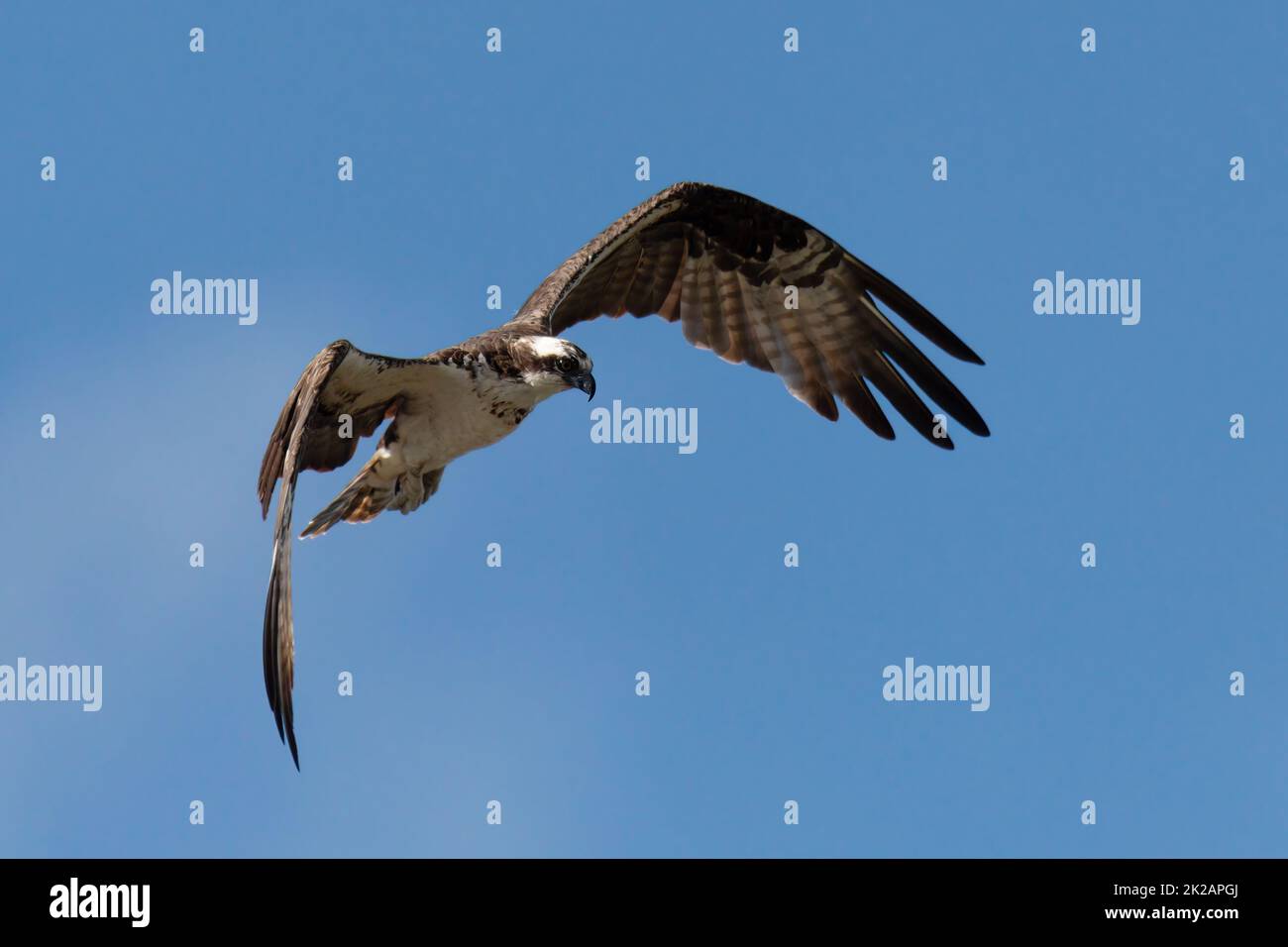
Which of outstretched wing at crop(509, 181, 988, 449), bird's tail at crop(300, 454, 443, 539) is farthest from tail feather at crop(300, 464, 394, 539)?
outstretched wing at crop(509, 181, 988, 449)

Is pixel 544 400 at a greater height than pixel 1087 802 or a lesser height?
greater

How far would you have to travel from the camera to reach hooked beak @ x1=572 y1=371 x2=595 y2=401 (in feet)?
45.3

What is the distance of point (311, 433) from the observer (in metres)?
14.4

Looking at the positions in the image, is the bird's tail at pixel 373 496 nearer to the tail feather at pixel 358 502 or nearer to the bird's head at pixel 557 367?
the tail feather at pixel 358 502

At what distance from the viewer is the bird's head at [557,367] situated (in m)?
13.7

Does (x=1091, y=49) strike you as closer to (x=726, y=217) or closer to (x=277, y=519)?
(x=726, y=217)

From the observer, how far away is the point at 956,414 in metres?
15.4

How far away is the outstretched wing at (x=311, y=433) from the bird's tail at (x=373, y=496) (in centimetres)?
35

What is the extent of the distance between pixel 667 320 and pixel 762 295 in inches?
37.8

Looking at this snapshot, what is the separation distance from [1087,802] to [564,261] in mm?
7098

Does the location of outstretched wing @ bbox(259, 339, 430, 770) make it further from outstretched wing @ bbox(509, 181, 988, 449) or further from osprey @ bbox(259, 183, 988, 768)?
outstretched wing @ bbox(509, 181, 988, 449)

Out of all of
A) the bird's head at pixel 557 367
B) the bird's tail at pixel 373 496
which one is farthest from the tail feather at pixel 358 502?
the bird's head at pixel 557 367
